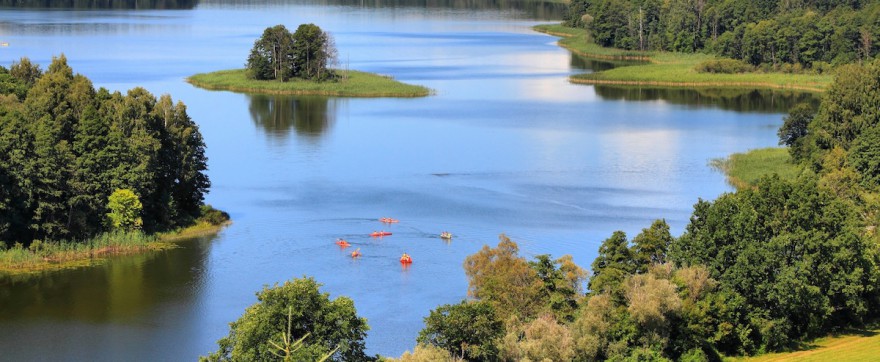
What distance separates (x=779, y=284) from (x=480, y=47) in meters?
113

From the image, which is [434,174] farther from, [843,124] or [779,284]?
[779,284]

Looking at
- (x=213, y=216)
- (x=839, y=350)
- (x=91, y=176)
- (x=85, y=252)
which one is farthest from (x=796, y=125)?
(x=85, y=252)

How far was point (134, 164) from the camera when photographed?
4809 centimetres

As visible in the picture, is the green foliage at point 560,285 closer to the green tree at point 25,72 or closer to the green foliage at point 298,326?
the green foliage at point 298,326

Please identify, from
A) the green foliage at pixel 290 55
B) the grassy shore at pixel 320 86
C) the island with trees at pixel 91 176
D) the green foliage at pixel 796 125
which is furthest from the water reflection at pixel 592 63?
the island with trees at pixel 91 176

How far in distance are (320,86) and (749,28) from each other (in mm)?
48193

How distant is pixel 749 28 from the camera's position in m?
121

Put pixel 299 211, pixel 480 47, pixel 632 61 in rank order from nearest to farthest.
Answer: pixel 299 211
pixel 632 61
pixel 480 47

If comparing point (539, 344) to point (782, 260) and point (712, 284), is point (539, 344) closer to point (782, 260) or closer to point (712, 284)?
point (712, 284)

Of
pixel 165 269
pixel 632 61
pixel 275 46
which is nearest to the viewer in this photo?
pixel 165 269

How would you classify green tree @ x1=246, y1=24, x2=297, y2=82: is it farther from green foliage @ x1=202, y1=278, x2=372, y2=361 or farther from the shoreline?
green foliage @ x1=202, y1=278, x2=372, y2=361

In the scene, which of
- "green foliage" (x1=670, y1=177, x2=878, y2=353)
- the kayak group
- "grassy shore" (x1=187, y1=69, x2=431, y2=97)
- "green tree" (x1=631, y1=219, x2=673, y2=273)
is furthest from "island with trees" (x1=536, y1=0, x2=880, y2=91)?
"green tree" (x1=631, y1=219, x2=673, y2=273)

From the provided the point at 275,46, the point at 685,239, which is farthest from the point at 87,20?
the point at 685,239

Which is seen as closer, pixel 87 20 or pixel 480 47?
pixel 480 47
